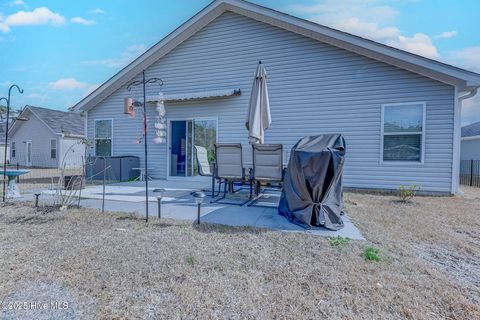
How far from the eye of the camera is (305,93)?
7.85 metres

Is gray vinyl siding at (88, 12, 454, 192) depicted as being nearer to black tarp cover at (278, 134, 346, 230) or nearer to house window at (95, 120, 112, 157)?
house window at (95, 120, 112, 157)

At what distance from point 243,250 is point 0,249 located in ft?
8.89

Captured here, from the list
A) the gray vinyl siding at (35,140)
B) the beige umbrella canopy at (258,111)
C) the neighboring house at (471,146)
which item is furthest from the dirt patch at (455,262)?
the gray vinyl siding at (35,140)

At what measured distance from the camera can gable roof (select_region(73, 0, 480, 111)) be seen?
6.32m

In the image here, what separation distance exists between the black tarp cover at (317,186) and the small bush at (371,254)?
0.79m

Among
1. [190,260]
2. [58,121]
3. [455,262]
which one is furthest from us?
→ [58,121]

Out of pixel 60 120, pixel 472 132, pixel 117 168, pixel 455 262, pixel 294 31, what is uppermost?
pixel 294 31

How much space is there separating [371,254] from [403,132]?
550 cm

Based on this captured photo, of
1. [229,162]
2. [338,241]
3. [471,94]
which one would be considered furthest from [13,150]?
[471,94]

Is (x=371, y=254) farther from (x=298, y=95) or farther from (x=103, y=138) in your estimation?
(x=103, y=138)

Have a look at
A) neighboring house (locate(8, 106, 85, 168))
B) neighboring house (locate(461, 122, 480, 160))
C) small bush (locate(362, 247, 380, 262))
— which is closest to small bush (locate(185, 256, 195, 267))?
small bush (locate(362, 247, 380, 262))

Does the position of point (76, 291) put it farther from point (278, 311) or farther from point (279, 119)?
point (279, 119)

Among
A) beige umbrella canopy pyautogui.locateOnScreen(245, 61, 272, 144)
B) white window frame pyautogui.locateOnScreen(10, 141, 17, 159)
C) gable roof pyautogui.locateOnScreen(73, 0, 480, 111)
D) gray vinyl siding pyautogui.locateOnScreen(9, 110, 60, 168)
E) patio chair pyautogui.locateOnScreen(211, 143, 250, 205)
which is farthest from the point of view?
white window frame pyautogui.locateOnScreen(10, 141, 17, 159)

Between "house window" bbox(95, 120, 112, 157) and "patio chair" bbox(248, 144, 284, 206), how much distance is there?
298 inches
